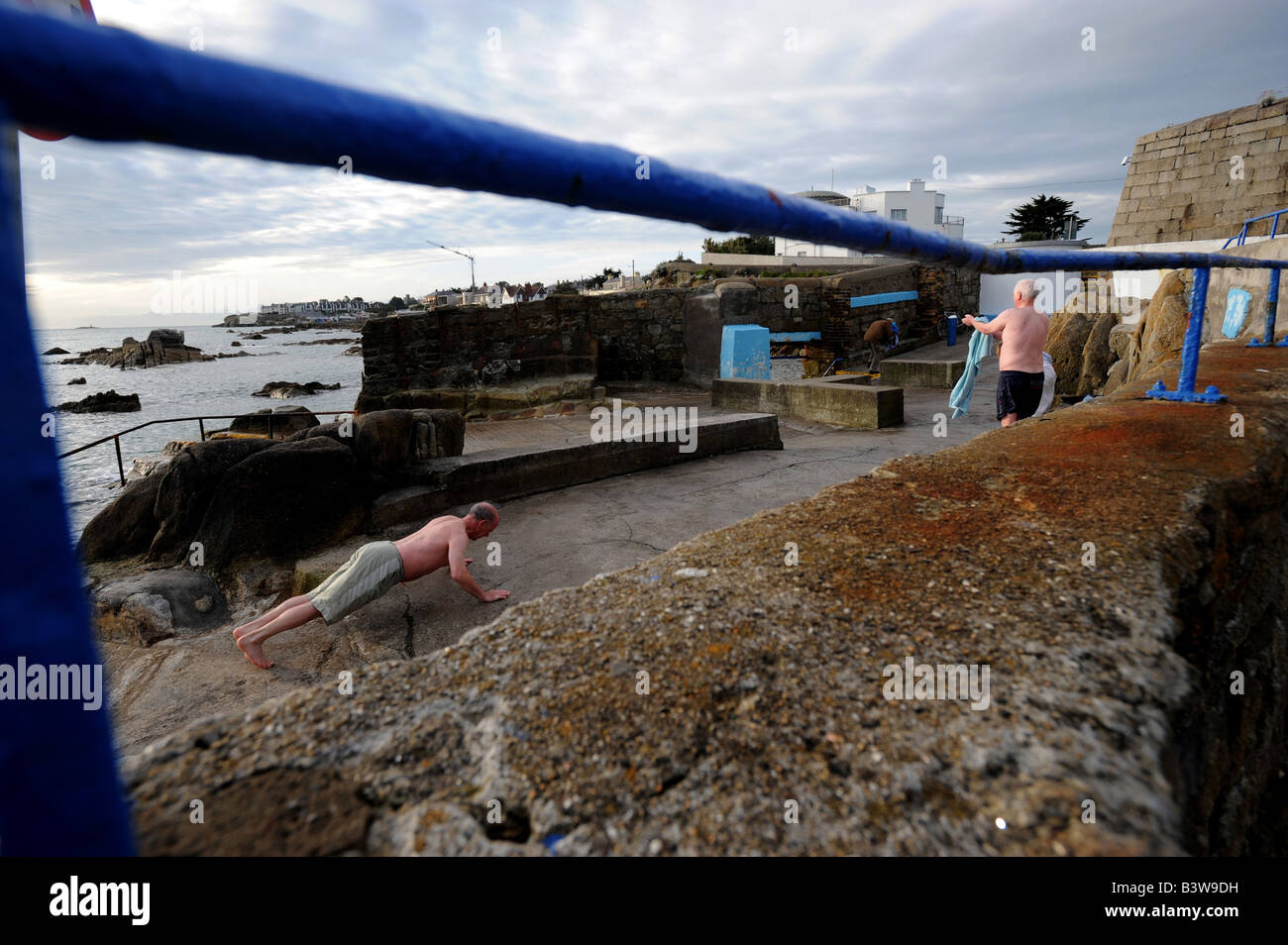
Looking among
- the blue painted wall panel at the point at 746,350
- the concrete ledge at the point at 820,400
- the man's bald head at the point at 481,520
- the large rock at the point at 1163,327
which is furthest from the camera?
the blue painted wall panel at the point at 746,350

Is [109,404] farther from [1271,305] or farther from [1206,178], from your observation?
[1206,178]

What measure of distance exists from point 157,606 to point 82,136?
507 cm

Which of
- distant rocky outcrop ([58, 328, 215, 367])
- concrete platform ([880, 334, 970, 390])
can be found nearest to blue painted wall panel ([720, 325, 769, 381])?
concrete platform ([880, 334, 970, 390])

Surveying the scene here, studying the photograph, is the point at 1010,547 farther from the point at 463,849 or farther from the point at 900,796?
the point at 463,849

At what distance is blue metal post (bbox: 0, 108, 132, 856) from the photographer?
0.49 m

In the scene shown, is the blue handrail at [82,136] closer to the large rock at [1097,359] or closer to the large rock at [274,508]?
the large rock at [274,508]

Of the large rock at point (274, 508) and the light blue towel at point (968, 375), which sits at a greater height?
the light blue towel at point (968, 375)

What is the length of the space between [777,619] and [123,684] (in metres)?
4.23

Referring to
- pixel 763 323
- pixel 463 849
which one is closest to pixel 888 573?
pixel 463 849

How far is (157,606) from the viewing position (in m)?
4.50

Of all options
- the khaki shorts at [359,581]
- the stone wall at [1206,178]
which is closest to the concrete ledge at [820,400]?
the khaki shorts at [359,581]

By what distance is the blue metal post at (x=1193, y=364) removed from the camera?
10.6 feet

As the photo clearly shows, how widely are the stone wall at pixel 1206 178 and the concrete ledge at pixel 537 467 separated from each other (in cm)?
1346

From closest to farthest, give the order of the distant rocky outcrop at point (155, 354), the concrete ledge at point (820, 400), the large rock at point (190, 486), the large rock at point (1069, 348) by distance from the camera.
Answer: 1. the large rock at point (190, 486)
2. the concrete ledge at point (820, 400)
3. the large rock at point (1069, 348)
4. the distant rocky outcrop at point (155, 354)
